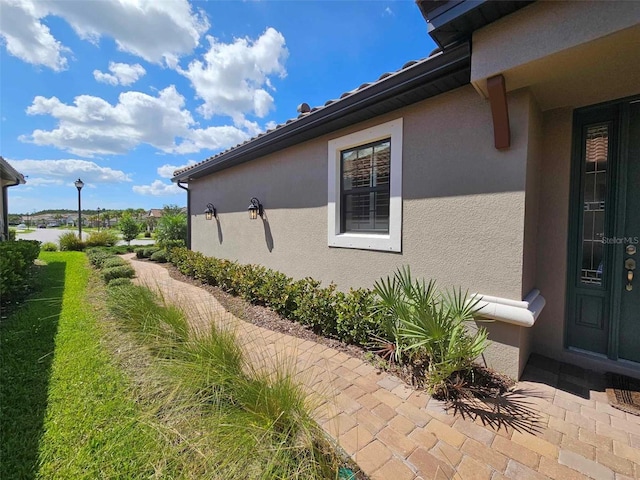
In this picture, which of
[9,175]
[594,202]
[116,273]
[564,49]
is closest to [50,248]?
[9,175]

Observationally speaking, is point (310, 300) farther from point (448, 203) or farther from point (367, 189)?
point (448, 203)

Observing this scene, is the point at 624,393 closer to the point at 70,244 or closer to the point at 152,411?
the point at 152,411

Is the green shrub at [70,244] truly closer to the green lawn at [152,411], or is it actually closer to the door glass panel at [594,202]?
the green lawn at [152,411]

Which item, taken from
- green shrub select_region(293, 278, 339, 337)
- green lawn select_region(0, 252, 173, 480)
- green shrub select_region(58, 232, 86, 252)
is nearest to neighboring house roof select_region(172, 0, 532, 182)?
green shrub select_region(293, 278, 339, 337)

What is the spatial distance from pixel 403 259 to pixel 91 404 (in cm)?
405

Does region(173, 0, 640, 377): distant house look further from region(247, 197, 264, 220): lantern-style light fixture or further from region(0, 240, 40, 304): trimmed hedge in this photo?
region(0, 240, 40, 304): trimmed hedge

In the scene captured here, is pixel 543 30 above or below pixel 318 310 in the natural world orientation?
above

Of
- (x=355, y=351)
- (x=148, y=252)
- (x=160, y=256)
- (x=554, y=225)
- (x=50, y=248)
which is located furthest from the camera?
(x=50, y=248)

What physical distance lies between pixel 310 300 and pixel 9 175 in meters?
Answer: 15.4

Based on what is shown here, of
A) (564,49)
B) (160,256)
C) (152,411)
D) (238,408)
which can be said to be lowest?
(152,411)

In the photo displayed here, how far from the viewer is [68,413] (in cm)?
249

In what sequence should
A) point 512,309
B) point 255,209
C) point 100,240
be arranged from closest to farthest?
point 512,309 < point 255,209 < point 100,240

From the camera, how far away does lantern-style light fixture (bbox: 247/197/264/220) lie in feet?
23.4

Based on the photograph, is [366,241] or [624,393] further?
[366,241]
